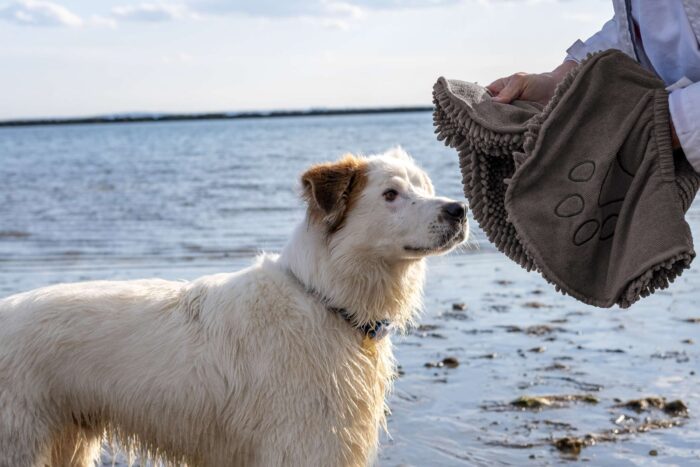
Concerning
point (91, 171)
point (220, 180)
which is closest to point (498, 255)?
point (220, 180)

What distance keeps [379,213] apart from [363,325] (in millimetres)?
575

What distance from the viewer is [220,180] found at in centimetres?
2795

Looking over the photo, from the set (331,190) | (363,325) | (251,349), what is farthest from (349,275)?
(251,349)

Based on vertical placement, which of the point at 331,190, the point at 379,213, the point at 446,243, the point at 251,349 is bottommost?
the point at 251,349

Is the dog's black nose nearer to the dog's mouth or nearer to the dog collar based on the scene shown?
the dog's mouth

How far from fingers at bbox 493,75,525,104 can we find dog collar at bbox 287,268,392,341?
1533 mm

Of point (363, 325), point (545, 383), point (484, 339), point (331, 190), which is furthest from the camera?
point (484, 339)

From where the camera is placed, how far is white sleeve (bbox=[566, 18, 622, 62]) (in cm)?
335

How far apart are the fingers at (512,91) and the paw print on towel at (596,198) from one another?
0.47 m

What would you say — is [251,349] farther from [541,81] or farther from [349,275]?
[541,81]

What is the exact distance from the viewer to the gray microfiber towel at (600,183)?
2.89m

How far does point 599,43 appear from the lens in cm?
341

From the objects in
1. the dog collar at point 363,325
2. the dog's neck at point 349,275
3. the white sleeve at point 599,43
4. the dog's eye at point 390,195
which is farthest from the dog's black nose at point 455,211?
the white sleeve at point 599,43

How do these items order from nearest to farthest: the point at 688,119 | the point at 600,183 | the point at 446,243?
the point at 688,119 → the point at 600,183 → the point at 446,243
